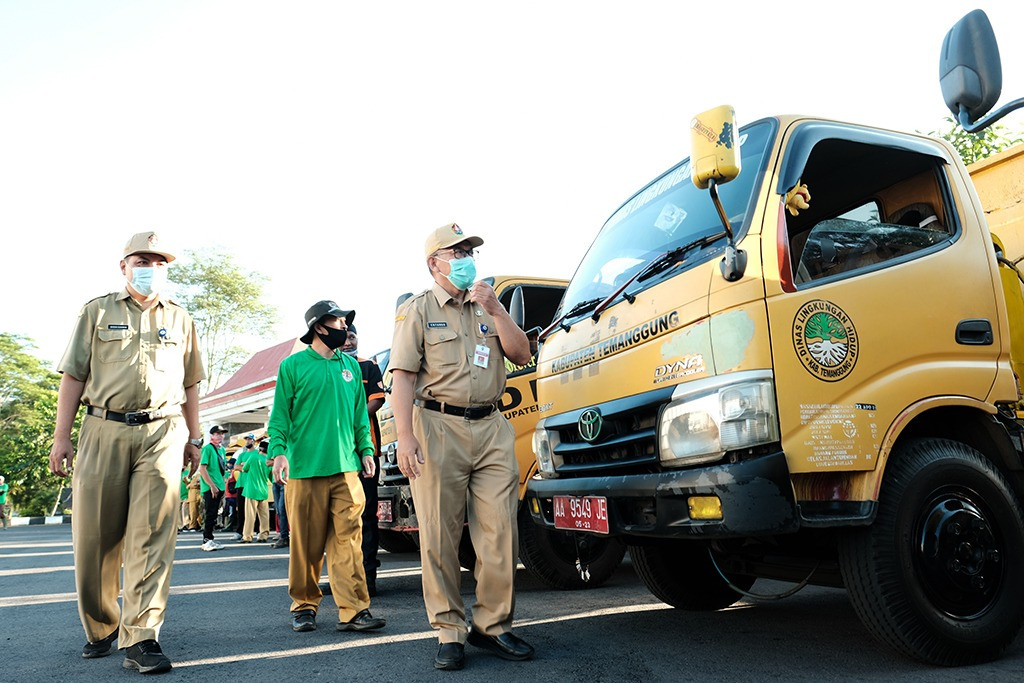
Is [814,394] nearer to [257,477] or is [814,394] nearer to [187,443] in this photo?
[187,443]

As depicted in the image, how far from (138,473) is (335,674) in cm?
142

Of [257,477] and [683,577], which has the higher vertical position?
[257,477]

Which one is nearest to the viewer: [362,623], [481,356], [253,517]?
[481,356]

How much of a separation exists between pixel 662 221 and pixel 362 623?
279cm

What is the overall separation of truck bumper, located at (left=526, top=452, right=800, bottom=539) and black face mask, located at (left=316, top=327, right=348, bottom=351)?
2.23 meters

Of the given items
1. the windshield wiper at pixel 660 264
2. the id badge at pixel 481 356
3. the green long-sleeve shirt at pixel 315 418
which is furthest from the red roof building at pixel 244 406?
the windshield wiper at pixel 660 264

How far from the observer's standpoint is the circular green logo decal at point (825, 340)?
316 cm

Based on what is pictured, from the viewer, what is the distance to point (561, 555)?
5719mm

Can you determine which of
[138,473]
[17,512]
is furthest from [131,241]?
[17,512]

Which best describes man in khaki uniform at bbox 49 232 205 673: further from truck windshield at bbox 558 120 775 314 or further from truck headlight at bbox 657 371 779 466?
truck headlight at bbox 657 371 779 466

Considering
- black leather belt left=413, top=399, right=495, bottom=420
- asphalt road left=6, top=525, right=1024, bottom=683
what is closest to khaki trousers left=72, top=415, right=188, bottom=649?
asphalt road left=6, top=525, right=1024, bottom=683

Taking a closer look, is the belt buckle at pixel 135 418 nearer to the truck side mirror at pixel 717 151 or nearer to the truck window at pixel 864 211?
the truck side mirror at pixel 717 151

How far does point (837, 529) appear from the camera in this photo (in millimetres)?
3234

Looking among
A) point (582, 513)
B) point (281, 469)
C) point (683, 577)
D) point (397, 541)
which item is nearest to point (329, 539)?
point (281, 469)
